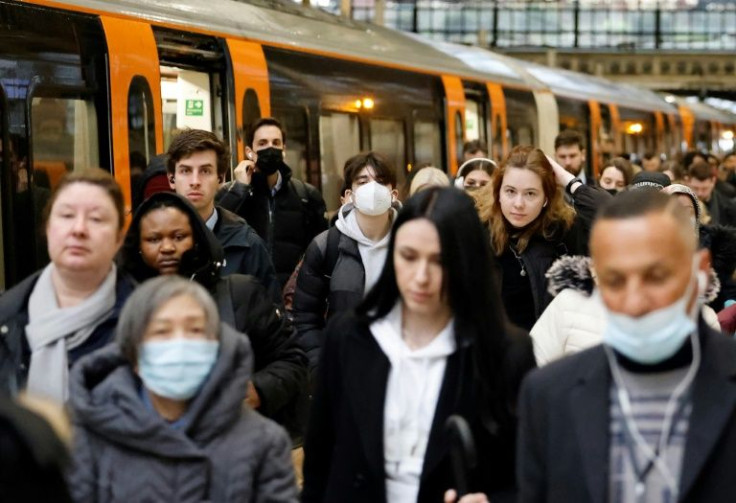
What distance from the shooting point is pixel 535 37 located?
169 feet

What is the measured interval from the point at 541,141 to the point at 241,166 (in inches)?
423

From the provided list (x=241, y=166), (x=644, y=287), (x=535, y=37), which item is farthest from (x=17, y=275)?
(x=535, y=37)

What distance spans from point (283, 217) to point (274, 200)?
0.11 m

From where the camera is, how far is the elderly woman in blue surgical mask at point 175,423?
3.24 meters

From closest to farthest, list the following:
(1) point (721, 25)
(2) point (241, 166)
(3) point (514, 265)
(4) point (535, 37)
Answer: (3) point (514, 265) < (2) point (241, 166) < (4) point (535, 37) < (1) point (721, 25)

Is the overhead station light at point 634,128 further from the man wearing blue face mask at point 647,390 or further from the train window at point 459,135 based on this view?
the man wearing blue face mask at point 647,390

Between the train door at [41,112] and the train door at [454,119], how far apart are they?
273 inches

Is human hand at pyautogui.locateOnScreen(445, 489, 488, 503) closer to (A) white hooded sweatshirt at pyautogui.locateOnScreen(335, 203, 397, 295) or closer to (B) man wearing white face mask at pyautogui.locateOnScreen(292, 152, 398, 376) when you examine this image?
(B) man wearing white face mask at pyautogui.locateOnScreen(292, 152, 398, 376)

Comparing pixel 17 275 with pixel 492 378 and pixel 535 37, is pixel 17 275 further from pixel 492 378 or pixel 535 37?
pixel 535 37

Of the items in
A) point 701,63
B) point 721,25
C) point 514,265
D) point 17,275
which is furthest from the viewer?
point 721,25

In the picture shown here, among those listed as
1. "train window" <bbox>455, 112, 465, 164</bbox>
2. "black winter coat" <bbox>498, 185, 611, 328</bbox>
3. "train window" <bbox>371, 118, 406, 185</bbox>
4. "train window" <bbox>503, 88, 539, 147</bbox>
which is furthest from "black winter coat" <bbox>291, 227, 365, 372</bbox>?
"train window" <bbox>503, 88, 539, 147</bbox>

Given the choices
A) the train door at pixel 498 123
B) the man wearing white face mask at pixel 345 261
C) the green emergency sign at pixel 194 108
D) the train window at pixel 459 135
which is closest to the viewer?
the man wearing white face mask at pixel 345 261

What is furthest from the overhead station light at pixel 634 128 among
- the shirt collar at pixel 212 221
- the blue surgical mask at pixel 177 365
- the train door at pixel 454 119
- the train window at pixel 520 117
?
the blue surgical mask at pixel 177 365

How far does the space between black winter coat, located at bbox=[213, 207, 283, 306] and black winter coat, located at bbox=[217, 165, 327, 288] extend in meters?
2.63
